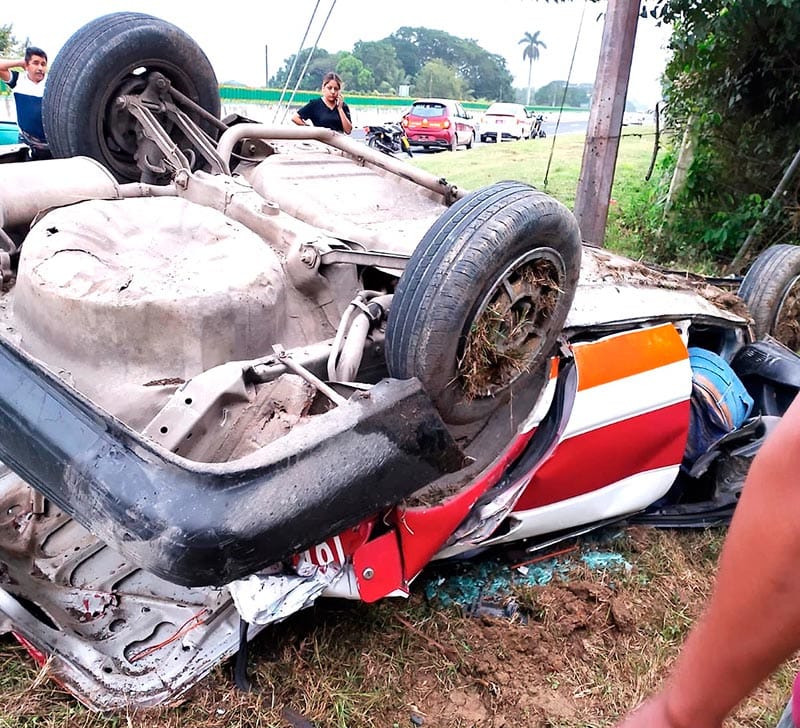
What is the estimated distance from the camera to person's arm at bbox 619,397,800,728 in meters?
0.56

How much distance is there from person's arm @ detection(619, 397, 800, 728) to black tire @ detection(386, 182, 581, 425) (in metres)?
1.38

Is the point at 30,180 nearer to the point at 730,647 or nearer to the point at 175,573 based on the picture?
the point at 175,573

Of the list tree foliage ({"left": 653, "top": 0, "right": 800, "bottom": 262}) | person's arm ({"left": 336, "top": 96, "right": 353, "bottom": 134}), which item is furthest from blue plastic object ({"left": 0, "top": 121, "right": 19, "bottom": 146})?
tree foliage ({"left": 653, "top": 0, "right": 800, "bottom": 262})

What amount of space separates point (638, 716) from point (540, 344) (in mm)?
1698

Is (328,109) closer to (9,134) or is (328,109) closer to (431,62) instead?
(9,134)

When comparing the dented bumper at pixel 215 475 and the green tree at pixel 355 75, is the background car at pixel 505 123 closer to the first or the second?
the dented bumper at pixel 215 475

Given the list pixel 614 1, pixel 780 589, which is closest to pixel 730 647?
pixel 780 589

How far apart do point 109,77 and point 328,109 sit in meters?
3.22

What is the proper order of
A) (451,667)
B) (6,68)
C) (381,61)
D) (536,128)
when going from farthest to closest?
(381,61) → (536,128) → (6,68) → (451,667)

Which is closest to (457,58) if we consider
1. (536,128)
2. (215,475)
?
(536,128)

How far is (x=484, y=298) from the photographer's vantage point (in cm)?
207

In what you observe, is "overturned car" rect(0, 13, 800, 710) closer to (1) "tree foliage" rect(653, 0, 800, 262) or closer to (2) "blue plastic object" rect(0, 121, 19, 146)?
(2) "blue plastic object" rect(0, 121, 19, 146)

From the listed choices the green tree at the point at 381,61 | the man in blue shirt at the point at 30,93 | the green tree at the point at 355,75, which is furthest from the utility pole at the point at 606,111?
the green tree at the point at 381,61

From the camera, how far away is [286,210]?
3.19 m
